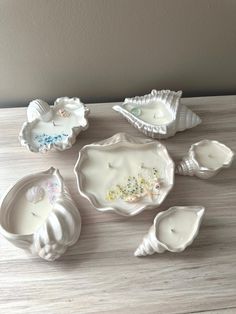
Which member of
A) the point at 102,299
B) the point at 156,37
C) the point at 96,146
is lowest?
the point at 102,299

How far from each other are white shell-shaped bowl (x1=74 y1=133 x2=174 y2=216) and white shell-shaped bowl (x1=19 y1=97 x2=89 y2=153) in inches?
1.6

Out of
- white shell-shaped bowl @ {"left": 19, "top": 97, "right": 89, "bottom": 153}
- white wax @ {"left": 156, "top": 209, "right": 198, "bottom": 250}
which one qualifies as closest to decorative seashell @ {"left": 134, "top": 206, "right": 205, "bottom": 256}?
white wax @ {"left": 156, "top": 209, "right": 198, "bottom": 250}

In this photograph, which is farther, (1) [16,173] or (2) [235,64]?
(2) [235,64]

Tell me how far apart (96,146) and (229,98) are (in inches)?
12.2

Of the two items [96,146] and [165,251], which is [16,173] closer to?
[96,146]

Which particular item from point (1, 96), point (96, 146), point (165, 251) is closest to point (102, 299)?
point (165, 251)

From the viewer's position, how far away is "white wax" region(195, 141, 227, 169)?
0.58m

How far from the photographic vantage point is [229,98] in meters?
0.71

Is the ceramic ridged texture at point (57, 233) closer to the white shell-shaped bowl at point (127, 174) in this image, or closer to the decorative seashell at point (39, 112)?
the white shell-shaped bowl at point (127, 174)

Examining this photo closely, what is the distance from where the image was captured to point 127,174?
574 millimetres

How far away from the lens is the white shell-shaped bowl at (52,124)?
0.59 metres

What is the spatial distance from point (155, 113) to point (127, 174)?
143 millimetres

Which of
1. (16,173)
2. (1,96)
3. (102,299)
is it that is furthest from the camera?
(1,96)

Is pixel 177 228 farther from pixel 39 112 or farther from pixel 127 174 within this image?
pixel 39 112
